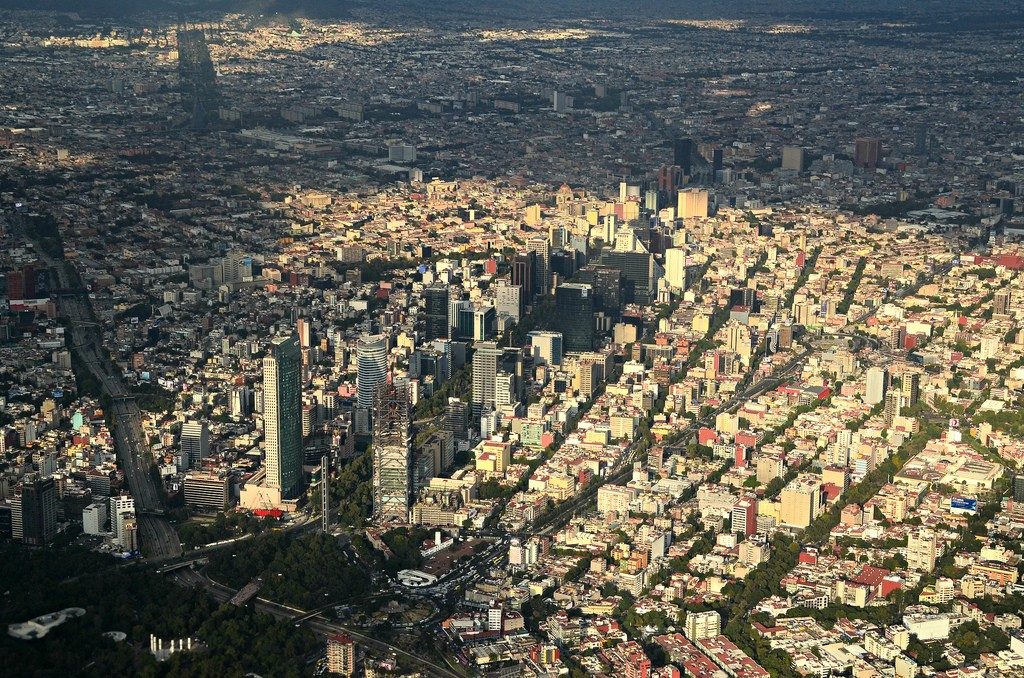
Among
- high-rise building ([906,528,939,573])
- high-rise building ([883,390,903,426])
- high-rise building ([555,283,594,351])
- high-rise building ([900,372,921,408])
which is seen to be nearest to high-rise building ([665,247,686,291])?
high-rise building ([555,283,594,351])

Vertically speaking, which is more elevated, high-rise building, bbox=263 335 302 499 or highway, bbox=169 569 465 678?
high-rise building, bbox=263 335 302 499

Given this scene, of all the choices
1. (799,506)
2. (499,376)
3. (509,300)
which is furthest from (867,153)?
(799,506)

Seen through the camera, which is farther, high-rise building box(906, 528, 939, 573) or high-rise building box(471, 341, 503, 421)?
high-rise building box(471, 341, 503, 421)

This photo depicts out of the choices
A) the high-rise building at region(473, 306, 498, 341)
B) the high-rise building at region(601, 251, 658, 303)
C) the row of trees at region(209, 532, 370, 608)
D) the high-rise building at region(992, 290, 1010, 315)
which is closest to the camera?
the row of trees at region(209, 532, 370, 608)

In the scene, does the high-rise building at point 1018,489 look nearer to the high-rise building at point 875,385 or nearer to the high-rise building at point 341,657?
the high-rise building at point 875,385

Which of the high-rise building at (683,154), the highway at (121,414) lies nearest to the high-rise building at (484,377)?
the highway at (121,414)

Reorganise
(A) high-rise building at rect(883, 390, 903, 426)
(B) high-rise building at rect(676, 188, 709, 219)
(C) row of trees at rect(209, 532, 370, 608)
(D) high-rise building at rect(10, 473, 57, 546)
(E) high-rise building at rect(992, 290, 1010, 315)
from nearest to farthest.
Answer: (C) row of trees at rect(209, 532, 370, 608) < (D) high-rise building at rect(10, 473, 57, 546) < (A) high-rise building at rect(883, 390, 903, 426) < (E) high-rise building at rect(992, 290, 1010, 315) < (B) high-rise building at rect(676, 188, 709, 219)

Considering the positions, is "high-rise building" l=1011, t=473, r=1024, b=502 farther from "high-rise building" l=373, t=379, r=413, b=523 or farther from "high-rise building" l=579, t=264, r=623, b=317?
"high-rise building" l=579, t=264, r=623, b=317
